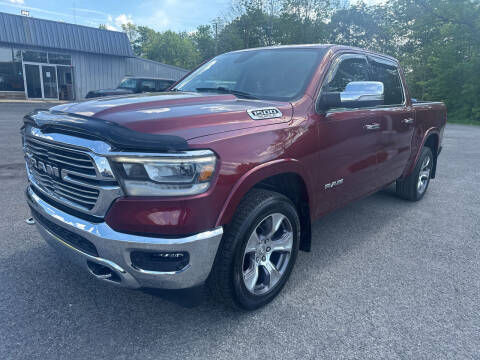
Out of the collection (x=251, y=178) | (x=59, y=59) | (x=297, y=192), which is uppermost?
(x=59, y=59)

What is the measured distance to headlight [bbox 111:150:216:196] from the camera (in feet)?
6.38

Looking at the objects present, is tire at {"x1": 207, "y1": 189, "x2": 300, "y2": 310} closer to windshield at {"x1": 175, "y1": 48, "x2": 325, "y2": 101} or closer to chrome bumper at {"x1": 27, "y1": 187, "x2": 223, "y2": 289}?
chrome bumper at {"x1": 27, "y1": 187, "x2": 223, "y2": 289}

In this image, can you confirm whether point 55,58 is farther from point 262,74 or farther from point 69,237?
point 69,237

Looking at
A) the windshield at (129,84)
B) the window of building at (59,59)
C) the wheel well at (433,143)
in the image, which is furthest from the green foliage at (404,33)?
the window of building at (59,59)

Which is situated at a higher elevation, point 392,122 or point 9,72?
point 9,72

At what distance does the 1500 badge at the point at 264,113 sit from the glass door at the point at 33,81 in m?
27.3

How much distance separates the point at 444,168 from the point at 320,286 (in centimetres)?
657

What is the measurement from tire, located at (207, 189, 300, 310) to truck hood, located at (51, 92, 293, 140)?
1.72 ft

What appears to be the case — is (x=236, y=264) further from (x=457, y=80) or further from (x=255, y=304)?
(x=457, y=80)

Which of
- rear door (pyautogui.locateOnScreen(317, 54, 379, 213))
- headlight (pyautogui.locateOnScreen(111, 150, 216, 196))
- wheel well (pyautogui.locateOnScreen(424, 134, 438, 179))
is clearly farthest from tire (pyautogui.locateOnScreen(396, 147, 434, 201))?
headlight (pyautogui.locateOnScreen(111, 150, 216, 196))

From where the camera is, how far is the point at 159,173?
1.97 m

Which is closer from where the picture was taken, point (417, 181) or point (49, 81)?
point (417, 181)

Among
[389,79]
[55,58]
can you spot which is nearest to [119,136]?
[389,79]

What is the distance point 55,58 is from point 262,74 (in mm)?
26892
